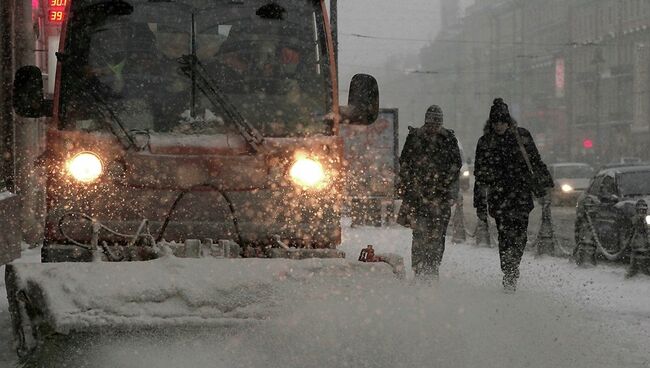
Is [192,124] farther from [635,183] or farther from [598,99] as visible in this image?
[598,99]

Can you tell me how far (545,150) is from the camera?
8006cm

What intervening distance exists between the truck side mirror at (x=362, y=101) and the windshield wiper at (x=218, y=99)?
2.77 feet

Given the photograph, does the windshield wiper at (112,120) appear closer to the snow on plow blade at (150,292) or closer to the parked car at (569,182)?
the snow on plow blade at (150,292)

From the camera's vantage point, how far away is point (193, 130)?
620 centimetres

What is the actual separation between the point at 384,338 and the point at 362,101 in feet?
7.11

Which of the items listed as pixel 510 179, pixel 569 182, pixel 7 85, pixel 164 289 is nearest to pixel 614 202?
pixel 510 179

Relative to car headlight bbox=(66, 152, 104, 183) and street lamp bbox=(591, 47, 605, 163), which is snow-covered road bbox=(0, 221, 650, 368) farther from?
street lamp bbox=(591, 47, 605, 163)

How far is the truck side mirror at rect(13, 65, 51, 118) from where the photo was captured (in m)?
6.61

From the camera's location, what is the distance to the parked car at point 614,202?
14.6m

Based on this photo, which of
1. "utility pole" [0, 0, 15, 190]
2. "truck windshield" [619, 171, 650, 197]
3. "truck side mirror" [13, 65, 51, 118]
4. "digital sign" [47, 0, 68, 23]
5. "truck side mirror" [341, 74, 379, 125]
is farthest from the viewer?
"digital sign" [47, 0, 68, 23]

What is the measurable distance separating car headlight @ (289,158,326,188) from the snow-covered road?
1.01m

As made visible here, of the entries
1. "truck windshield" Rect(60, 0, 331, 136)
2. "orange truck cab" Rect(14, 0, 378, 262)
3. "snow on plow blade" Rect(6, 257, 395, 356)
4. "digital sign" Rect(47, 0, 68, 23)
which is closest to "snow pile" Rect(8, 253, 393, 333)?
"snow on plow blade" Rect(6, 257, 395, 356)

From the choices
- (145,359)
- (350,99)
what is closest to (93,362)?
(145,359)

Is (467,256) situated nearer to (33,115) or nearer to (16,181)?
(16,181)
